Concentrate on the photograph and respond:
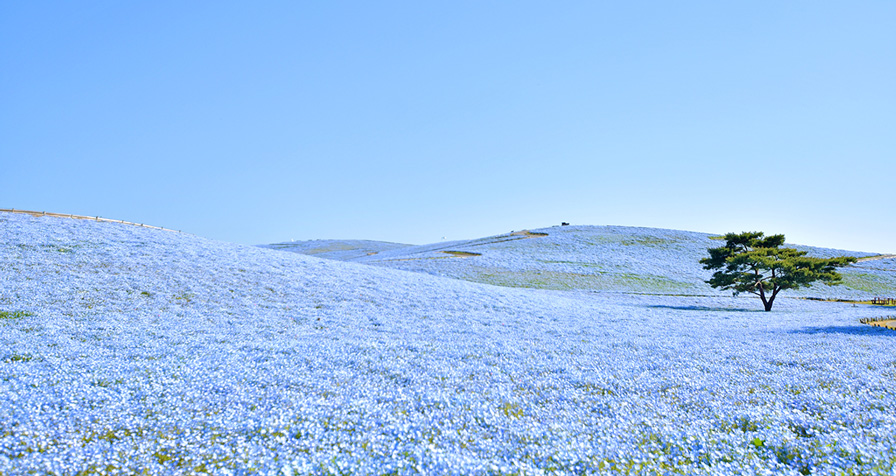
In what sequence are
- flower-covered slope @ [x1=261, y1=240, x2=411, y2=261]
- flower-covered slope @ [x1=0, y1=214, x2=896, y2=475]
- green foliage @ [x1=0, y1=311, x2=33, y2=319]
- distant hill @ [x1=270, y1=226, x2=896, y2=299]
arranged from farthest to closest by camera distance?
flower-covered slope @ [x1=261, y1=240, x2=411, y2=261], distant hill @ [x1=270, y1=226, x2=896, y2=299], green foliage @ [x1=0, y1=311, x2=33, y2=319], flower-covered slope @ [x1=0, y1=214, x2=896, y2=475]

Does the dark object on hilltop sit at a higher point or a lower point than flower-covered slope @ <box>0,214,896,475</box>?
higher

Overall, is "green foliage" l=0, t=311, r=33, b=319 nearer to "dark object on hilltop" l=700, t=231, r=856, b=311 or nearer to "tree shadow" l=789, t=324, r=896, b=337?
"tree shadow" l=789, t=324, r=896, b=337

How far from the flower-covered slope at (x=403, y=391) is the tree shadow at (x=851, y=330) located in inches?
7.9

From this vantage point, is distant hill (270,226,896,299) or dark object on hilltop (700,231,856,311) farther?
distant hill (270,226,896,299)

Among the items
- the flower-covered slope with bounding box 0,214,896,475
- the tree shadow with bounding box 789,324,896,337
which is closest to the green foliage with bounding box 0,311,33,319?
the flower-covered slope with bounding box 0,214,896,475

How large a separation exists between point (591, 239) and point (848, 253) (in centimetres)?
3174

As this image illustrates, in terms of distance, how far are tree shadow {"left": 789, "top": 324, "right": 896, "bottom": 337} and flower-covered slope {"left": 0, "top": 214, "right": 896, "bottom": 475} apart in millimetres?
200

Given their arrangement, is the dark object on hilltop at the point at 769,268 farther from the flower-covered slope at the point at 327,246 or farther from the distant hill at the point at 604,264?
the flower-covered slope at the point at 327,246

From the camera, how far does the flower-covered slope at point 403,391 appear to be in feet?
18.7

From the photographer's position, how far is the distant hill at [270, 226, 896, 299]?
4100 cm

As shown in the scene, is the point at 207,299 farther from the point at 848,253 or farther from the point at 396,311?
the point at 848,253

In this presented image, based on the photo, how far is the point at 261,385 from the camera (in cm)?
812

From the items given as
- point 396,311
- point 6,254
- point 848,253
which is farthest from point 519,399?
point 848,253

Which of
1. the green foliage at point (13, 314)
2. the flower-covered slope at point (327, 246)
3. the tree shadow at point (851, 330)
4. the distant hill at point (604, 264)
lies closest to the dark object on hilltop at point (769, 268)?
the distant hill at point (604, 264)
